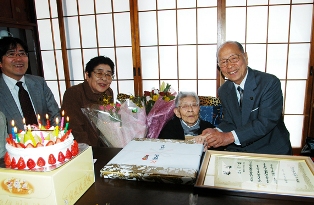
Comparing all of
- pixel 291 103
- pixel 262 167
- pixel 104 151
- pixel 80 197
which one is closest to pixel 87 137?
pixel 104 151

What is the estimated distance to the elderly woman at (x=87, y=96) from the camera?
164cm

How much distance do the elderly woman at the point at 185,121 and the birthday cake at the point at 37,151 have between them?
→ 1.06m

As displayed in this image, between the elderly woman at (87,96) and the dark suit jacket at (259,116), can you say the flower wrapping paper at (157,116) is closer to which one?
the elderly woman at (87,96)

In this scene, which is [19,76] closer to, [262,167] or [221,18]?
[262,167]

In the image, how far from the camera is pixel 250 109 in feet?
5.49

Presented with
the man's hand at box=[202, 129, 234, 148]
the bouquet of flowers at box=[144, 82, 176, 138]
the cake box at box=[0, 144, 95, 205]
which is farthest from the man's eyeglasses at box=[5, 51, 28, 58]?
the man's hand at box=[202, 129, 234, 148]

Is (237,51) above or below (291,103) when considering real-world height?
above

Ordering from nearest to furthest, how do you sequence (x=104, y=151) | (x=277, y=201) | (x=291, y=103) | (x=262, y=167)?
(x=277, y=201) < (x=262, y=167) < (x=104, y=151) < (x=291, y=103)

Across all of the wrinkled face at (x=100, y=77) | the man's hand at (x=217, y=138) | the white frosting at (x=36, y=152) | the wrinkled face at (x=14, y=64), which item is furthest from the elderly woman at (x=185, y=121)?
the wrinkled face at (x=14, y=64)

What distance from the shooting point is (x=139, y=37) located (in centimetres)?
370

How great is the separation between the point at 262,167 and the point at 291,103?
119 inches

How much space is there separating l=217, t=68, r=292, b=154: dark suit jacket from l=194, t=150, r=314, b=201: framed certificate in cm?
63

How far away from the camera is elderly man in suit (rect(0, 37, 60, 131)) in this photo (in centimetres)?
193

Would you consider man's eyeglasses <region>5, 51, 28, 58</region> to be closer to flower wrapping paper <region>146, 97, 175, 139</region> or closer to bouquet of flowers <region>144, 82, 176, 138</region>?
bouquet of flowers <region>144, 82, 176, 138</region>
